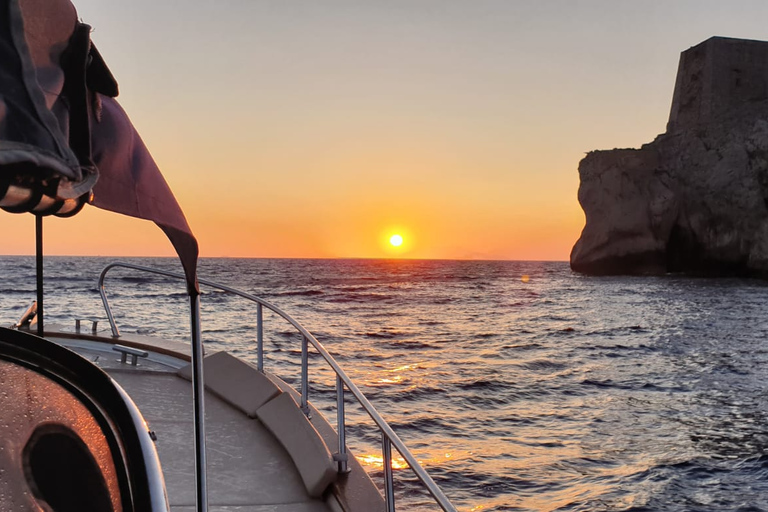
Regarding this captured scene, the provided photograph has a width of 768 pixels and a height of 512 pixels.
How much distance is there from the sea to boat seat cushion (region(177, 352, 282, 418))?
238 cm

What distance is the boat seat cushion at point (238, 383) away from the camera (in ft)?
16.1

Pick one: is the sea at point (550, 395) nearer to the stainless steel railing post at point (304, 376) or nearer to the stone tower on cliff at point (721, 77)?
the stainless steel railing post at point (304, 376)

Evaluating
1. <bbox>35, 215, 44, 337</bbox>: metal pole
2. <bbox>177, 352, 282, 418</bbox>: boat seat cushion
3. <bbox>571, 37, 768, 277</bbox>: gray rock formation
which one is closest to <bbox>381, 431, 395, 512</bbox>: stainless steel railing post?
<bbox>35, 215, 44, 337</bbox>: metal pole

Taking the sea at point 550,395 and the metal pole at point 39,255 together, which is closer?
the metal pole at point 39,255

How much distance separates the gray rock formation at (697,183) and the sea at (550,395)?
2203 cm

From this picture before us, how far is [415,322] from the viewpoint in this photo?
2923 cm

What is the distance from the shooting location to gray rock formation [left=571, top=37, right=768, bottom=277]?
5097 cm

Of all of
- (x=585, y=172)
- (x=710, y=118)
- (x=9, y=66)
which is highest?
(x=710, y=118)

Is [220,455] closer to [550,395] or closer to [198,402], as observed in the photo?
[198,402]

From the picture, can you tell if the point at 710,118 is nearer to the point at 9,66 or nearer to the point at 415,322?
the point at 415,322

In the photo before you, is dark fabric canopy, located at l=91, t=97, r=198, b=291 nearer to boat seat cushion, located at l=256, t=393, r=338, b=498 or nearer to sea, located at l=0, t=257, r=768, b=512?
boat seat cushion, located at l=256, t=393, r=338, b=498

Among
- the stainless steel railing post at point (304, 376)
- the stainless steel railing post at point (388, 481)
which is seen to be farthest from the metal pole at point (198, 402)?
the stainless steel railing post at point (304, 376)

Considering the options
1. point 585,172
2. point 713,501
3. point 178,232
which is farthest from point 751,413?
point 585,172

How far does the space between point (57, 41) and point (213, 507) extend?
9.08ft
